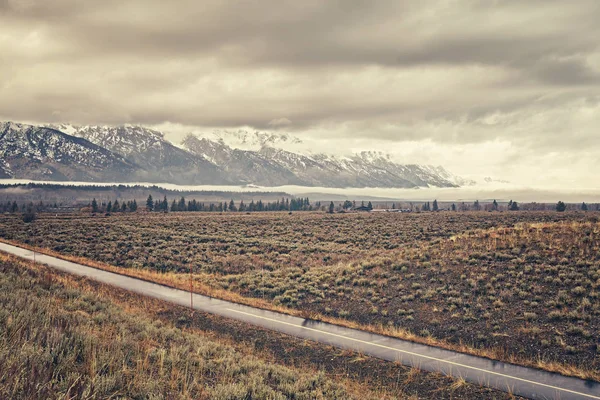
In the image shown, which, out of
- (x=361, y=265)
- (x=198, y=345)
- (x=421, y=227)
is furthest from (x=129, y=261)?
(x=421, y=227)

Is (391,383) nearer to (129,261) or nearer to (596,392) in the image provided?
(596,392)

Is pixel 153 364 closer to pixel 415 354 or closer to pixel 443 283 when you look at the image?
pixel 415 354

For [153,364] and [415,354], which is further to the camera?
[415,354]

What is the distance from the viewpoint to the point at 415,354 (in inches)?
670

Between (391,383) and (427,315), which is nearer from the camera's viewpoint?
(391,383)

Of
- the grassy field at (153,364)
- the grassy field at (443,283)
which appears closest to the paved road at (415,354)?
the grassy field at (153,364)

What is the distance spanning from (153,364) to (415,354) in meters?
11.4

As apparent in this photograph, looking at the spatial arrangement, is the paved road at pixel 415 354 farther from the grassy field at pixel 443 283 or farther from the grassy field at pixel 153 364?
the grassy field at pixel 443 283

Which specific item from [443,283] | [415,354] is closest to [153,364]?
[415,354]

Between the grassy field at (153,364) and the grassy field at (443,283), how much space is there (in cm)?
508

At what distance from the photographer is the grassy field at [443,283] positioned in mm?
18453

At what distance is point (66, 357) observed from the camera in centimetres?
788

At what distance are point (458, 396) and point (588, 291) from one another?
14033mm

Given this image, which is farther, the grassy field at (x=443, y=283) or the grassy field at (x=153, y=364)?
the grassy field at (x=443, y=283)
